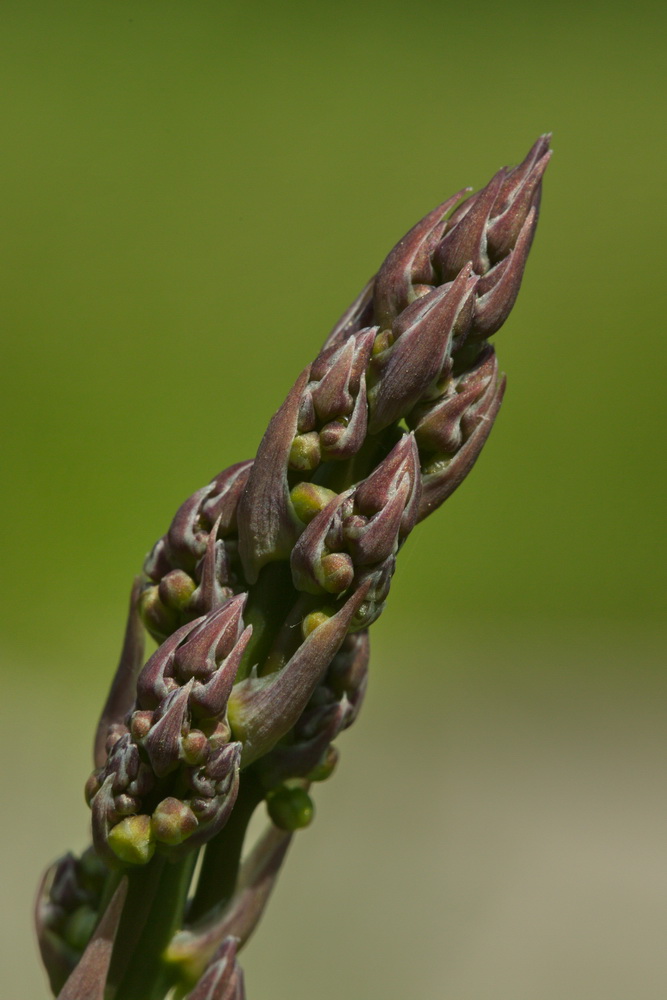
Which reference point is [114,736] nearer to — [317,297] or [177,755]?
[177,755]

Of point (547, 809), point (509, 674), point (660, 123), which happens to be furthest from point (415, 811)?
point (660, 123)

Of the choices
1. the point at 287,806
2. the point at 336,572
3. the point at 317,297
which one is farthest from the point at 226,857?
the point at 317,297

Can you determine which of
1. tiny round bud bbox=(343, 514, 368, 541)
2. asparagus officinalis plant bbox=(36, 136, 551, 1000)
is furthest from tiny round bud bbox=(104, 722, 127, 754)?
tiny round bud bbox=(343, 514, 368, 541)

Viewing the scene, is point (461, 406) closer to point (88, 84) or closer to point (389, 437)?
point (389, 437)

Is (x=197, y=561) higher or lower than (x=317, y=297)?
lower

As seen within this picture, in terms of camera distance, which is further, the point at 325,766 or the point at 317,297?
the point at 317,297

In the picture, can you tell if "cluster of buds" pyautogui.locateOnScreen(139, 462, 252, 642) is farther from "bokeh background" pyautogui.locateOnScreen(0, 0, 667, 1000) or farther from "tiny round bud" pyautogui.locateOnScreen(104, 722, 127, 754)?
"bokeh background" pyautogui.locateOnScreen(0, 0, 667, 1000)
